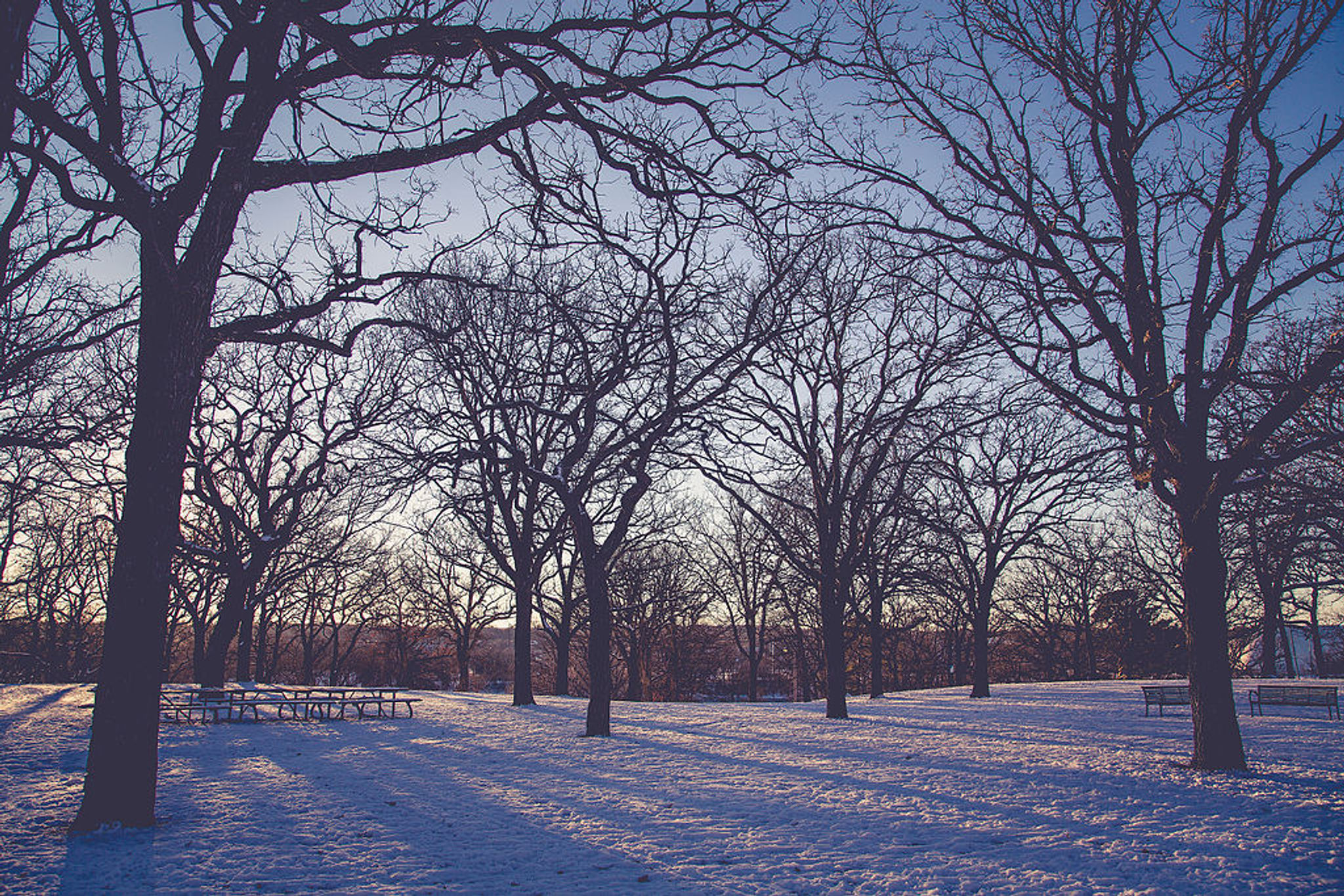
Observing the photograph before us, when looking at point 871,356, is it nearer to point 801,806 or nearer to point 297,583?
Answer: point 801,806

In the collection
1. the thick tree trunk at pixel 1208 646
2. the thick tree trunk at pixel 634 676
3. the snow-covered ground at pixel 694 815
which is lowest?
the thick tree trunk at pixel 634 676

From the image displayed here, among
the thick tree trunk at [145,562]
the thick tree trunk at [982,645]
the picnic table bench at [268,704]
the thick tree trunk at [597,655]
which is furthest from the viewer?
the thick tree trunk at [982,645]

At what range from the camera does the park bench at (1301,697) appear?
15.9 m

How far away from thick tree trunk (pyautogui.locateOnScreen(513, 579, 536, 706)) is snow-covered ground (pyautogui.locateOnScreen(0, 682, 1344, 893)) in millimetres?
7661

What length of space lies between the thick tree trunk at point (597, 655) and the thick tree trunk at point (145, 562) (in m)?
8.08

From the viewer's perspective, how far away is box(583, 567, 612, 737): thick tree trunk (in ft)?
44.8

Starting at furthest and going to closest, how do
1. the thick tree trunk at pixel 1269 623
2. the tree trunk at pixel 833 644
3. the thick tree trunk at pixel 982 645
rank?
the thick tree trunk at pixel 1269 623, the thick tree trunk at pixel 982 645, the tree trunk at pixel 833 644

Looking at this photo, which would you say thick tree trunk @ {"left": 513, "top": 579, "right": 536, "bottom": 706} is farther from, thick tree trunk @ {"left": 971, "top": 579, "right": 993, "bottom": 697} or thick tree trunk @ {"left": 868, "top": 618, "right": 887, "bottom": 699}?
thick tree trunk @ {"left": 971, "top": 579, "right": 993, "bottom": 697}

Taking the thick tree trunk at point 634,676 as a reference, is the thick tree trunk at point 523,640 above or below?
above

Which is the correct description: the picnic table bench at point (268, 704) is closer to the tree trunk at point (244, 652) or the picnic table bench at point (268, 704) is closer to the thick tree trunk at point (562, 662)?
the tree trunk at point (244, 652)

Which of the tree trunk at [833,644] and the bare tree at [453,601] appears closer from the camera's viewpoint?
the tree trunk at [833,644]

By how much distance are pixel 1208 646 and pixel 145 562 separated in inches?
494

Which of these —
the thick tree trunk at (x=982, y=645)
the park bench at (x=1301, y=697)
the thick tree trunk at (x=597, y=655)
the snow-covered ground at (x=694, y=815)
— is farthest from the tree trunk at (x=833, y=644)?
the park bench at (x=1301, y=697)

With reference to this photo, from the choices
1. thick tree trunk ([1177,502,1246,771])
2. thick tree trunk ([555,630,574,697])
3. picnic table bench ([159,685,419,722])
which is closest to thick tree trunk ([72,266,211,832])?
picnic table bench ([159,685,419,722])
